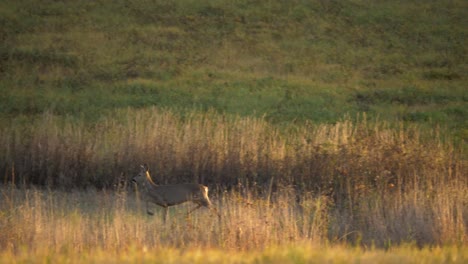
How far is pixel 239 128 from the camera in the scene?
1466 centimetres

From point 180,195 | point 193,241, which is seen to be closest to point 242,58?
point 180,195

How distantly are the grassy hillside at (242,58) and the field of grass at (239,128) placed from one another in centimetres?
15

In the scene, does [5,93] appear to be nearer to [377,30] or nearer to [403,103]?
[403,103]

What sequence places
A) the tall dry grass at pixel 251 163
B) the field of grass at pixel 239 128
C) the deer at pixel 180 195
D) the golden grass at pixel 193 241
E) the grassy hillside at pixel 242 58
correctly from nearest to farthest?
the golden grass at pixel 193 241
the field of grass at pixel 239 128
the deer at pixel 180 195
the tall dry grass at pixel 251 163
the grassy hillside at pixel 242 58

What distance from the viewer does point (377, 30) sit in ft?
139

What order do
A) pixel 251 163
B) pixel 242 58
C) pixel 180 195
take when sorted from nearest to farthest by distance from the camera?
pixel 180 195 → pixel 251 163 → pixel 242 58

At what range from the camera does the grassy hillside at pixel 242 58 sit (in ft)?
87.8

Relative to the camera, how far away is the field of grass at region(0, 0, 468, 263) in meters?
9.55

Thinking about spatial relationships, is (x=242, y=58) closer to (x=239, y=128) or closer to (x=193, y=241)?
(x=239, y=128)

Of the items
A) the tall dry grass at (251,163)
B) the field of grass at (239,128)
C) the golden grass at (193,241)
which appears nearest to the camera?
the golden grass at (193,241)

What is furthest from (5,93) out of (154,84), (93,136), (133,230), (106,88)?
(133,230)

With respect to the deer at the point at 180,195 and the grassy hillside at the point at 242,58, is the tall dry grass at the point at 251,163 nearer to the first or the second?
the deer at the point at 180,195

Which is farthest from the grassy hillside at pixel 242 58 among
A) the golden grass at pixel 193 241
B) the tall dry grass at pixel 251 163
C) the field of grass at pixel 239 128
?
the golden grass at pixel 193 241

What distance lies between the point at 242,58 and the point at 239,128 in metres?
22.0
